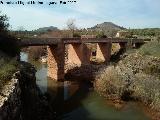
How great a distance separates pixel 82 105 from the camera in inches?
1313

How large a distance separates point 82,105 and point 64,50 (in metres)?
12.6

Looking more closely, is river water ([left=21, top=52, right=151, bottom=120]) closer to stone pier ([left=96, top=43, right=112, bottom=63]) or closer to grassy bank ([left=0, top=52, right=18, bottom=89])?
grassy bank ([left=0, top=52, right=18, bottom=89])

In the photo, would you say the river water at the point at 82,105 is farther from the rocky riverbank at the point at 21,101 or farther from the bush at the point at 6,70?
→ the bush at the point at 6,70

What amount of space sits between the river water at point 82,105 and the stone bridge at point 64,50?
250cm

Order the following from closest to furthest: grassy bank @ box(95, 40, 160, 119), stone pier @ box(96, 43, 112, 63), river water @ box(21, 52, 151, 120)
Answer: river water @ box(21, 52, 151, 120) → grassy bank @ box(95, 40, 160, 119) → stone pier @ box(96, 43, 112, 63)

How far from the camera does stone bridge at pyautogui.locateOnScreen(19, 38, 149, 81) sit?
4141cm

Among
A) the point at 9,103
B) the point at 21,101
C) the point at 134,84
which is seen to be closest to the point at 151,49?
the point at 134,84

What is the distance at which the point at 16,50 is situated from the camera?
30.9 m

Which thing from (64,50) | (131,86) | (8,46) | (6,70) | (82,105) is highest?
(8,46)

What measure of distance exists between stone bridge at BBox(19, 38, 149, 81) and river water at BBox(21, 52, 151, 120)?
8.21ft

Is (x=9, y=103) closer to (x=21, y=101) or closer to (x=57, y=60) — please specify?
(x=21, y=101)

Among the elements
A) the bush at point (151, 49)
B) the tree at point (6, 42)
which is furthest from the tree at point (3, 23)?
the bush at point (151, 49)

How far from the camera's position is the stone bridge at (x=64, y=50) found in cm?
4141

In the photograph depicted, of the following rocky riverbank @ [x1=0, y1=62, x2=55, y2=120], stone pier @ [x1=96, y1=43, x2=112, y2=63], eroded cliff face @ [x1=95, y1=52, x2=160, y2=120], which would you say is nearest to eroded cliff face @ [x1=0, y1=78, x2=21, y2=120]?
rocky riverbank @ [x1=0, y1=62, x2=55, y2=120]
